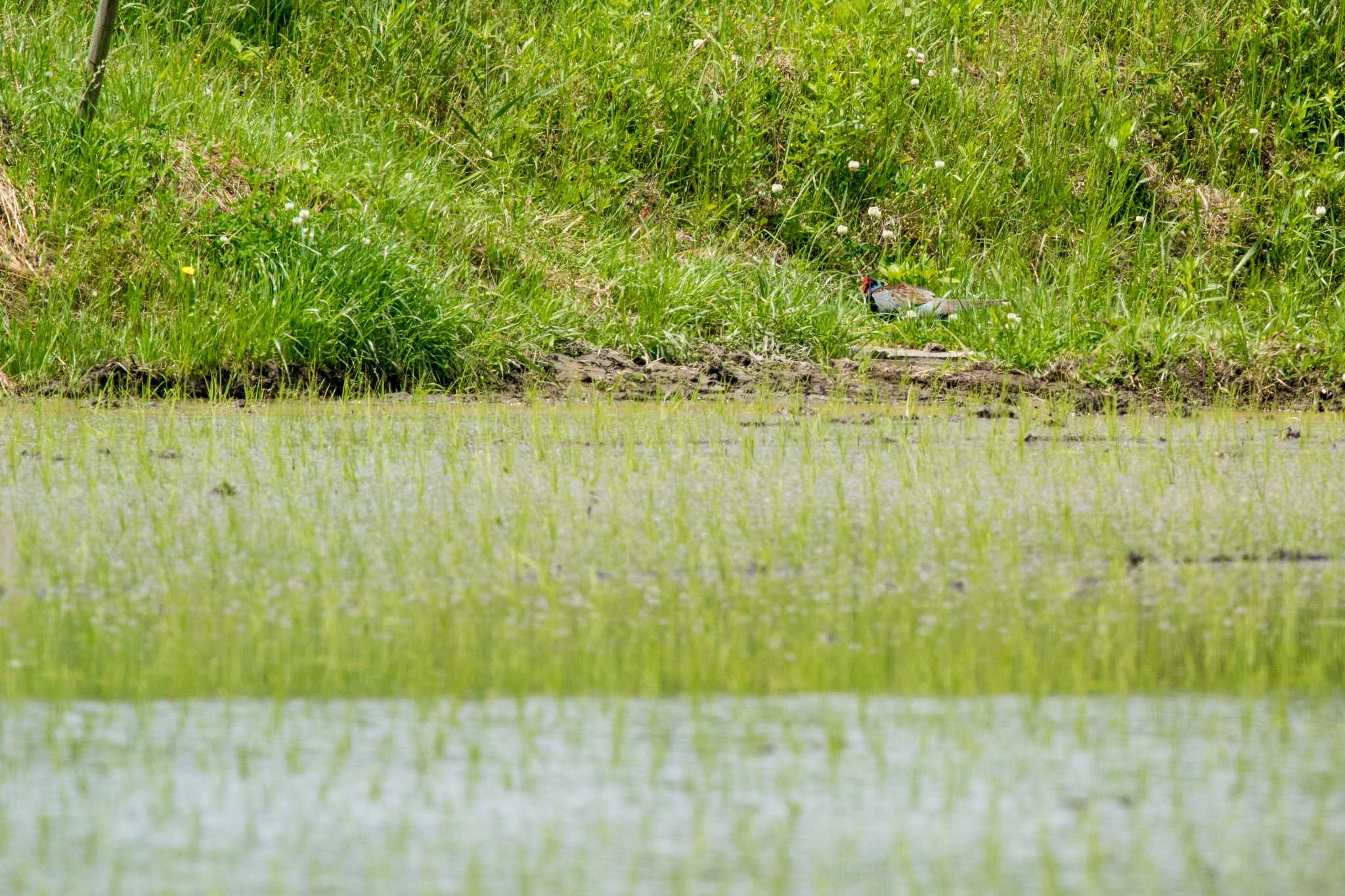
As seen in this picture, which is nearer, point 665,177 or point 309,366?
point 309,366

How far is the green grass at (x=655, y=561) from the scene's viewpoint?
290 centimetres

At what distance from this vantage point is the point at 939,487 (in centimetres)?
474

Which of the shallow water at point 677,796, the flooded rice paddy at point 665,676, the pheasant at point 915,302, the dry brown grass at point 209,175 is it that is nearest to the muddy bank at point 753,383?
the pheasant at point 915,302

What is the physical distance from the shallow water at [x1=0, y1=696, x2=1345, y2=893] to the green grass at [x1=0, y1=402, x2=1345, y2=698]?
15 cm

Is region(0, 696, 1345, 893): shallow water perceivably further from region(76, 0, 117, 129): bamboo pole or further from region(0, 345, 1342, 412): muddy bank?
region(76, 0, 117, 129): bamboo pole

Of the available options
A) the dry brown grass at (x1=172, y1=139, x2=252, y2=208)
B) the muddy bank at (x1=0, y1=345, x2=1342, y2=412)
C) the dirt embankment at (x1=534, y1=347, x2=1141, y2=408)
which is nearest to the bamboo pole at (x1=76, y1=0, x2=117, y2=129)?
the dry brown grass at (x1=172, y1=139, x2=252, y2=208)

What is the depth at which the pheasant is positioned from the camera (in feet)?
26.5

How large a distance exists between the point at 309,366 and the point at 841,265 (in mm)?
3119

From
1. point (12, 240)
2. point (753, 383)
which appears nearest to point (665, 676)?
point (753, 383)

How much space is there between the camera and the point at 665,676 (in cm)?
284

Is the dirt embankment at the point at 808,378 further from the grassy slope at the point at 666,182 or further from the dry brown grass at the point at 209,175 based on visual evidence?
the dry brown grass at the point at 209,175

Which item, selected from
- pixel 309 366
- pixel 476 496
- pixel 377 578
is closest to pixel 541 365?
pixel 309 366

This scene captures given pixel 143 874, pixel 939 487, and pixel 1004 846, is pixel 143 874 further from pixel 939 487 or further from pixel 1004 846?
pixel 939 487

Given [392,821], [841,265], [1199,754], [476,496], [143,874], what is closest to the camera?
[143,874]
